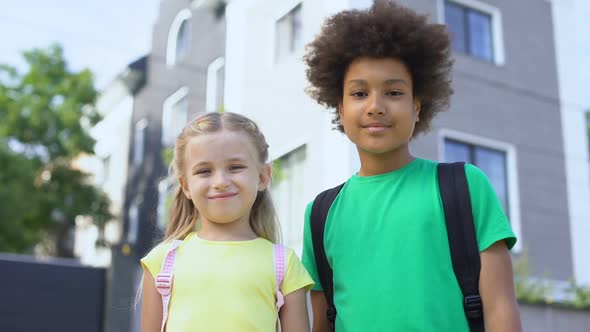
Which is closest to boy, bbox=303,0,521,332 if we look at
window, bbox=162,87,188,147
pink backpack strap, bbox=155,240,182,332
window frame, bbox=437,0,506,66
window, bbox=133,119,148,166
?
pink backpack strap, bbox=155,240,182,332

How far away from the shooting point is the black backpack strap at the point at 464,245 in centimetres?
202

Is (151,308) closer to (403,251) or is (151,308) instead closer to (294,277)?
(294,277)

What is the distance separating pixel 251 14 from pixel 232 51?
24.3 inches

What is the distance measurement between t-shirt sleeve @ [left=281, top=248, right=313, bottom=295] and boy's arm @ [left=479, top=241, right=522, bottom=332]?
541mm

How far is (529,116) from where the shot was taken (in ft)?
32.1

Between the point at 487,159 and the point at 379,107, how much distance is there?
24.8ft

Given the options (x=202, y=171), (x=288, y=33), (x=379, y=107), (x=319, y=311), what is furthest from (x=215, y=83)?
(x=379, y=107)

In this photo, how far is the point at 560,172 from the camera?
9.88 metres

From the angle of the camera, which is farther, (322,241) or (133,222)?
(133,222)

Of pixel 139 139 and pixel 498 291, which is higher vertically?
pixel 139 139

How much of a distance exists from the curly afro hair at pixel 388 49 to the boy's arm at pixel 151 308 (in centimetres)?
88

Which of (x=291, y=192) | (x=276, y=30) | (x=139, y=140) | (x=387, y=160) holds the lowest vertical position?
(x=387, y=160)

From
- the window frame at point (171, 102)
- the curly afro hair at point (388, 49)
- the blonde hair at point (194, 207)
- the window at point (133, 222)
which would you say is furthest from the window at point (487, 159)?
the window at point (133, 222)

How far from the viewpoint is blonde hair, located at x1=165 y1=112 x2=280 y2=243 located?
2.43m
